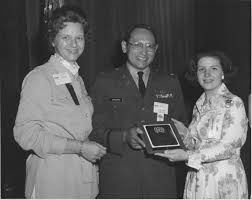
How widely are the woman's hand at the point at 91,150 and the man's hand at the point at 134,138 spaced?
0.62 feet

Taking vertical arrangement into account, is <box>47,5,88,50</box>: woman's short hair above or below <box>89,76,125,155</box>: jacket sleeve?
above

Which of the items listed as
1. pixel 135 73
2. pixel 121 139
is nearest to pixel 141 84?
pixel 135 73

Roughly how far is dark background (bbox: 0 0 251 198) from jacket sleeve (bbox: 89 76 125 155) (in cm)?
158

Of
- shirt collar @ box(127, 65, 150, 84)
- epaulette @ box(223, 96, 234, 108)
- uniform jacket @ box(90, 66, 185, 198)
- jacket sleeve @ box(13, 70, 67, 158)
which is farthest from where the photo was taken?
shirt collar @ box(127, 65, 150, 84)

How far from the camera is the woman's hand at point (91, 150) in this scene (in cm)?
211

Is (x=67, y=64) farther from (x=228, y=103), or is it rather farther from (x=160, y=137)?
(x=228, y=103)

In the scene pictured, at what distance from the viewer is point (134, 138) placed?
87.0 inches

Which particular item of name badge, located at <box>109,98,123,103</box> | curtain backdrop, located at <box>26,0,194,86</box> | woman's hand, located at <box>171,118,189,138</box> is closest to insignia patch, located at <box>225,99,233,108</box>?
woman's hand, located at <box>171,118,189,138</box>

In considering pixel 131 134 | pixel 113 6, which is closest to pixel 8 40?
pixel 113 6

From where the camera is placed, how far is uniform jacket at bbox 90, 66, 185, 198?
7.74ft

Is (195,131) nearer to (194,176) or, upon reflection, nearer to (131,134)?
(194,176)

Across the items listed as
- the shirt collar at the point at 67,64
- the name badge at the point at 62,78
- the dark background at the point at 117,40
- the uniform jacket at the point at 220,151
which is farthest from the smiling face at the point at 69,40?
the dark background at the point at 117,40

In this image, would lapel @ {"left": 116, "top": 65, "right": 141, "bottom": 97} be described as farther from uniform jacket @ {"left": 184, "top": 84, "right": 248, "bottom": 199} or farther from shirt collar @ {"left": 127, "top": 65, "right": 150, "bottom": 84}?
uniform jacket @ {"left": 184, "top": 84, "right": 248, "bottom": 199}

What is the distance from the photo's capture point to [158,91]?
2457 millimetres
